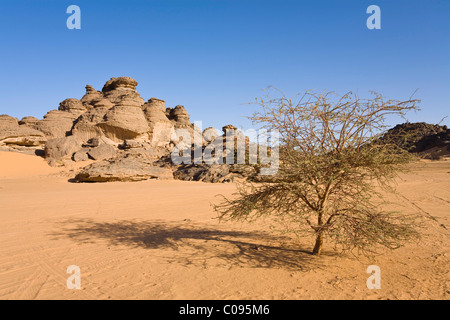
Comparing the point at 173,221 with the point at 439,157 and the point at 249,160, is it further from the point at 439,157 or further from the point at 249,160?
the point at 439,157

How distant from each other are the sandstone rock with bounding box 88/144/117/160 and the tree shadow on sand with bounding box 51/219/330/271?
681 inches

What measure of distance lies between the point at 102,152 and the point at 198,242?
2083 centimetres

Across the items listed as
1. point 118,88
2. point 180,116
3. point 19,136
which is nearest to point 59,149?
point 19,136

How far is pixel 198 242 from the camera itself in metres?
5.50

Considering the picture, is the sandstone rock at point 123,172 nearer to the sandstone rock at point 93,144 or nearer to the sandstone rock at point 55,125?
the sandstone rock at point 93,144

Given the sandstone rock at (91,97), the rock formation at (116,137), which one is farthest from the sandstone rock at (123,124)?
the sandstone rock at (91,97)

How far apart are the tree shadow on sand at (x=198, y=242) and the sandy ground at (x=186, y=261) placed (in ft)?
0.06

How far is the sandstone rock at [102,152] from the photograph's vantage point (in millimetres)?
23016

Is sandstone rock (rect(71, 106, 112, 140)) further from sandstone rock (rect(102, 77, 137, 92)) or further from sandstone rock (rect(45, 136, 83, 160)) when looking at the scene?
sandstone rock (rect(102, 77, 137, 92))

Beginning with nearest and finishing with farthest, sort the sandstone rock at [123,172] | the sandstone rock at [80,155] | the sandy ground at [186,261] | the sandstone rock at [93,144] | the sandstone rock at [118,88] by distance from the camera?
1. the sandy ground at [186,261]
2. the sandstone rock at [123,172]
3. the sandstone rock at [80,155]
4. the sandstone rock at [93,144]
5. the sandstone rock at [118,88]

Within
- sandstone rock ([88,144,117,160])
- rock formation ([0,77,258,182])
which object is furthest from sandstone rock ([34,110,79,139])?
sandstone rock ([88,144,117,160])

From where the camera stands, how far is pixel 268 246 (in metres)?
5.22

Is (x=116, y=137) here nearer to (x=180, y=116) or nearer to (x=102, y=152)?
(x=102, y=152)

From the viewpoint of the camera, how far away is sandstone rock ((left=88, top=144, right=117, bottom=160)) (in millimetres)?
23016
